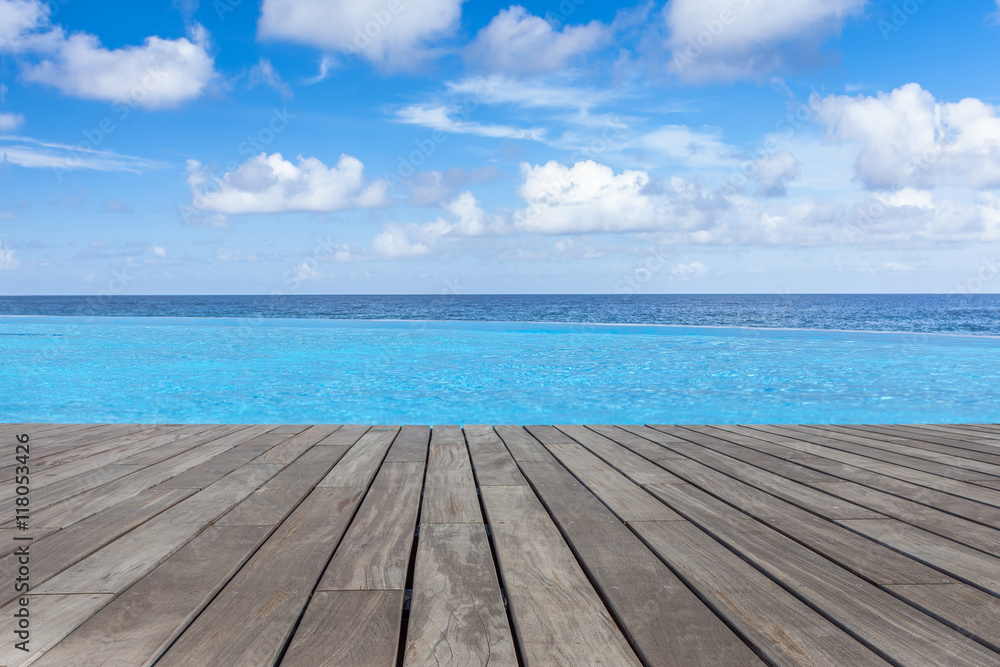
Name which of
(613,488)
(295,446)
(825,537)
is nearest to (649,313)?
(295,446)

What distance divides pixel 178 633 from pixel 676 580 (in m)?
0.93

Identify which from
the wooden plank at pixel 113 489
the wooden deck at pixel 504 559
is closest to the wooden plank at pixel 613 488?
the wooden deck at pixel 504 559

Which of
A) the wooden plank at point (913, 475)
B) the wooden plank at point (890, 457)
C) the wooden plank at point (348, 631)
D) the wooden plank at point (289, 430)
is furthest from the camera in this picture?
the wooden plank at point (289, 430)

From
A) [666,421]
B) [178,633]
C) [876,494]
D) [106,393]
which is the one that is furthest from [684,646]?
[106,393]

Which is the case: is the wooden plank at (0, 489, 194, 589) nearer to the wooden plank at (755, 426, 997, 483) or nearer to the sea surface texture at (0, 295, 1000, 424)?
the wooden plank at (755, 426, 997, 483)

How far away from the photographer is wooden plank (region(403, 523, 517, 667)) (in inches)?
36.0

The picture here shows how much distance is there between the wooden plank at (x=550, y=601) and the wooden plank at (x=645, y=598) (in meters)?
0.03

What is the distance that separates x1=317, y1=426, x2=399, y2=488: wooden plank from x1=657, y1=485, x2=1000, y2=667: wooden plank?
1.11m

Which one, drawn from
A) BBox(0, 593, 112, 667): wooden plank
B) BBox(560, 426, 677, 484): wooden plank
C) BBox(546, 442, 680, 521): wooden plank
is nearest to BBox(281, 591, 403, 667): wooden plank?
BBox(0, 593, 112, 667): wooden plank

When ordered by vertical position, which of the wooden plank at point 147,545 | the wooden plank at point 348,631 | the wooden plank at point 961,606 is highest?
the wooden plank at point 348,631

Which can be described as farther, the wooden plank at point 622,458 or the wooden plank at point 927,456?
the wooden plank at point 927,456

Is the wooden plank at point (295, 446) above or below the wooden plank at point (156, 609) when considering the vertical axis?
below

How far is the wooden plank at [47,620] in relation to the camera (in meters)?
0.91

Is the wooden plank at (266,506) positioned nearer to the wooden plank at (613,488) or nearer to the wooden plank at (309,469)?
the wooden plank at (309,469)
